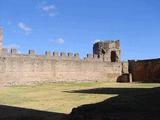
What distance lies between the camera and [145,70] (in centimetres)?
3388

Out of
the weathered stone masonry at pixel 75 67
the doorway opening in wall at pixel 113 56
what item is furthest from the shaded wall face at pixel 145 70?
the doorway opening in wall at pixel 113 56

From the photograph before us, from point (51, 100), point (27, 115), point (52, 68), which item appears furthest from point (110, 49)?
point (27, 115)

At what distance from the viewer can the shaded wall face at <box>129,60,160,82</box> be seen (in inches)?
1289

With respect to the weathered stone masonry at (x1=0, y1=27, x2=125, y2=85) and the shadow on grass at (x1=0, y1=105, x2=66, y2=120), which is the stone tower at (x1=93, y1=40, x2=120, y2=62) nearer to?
the weathered stone masonry at (x1=0, y1=27, x2=125, y2=85)

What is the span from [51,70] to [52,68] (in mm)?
201

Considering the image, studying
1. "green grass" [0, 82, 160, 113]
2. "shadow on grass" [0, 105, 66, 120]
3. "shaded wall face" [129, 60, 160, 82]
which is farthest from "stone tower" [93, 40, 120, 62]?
"shadow on grass" [0, 105, 66, 120]

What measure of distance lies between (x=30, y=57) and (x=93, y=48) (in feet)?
37.9

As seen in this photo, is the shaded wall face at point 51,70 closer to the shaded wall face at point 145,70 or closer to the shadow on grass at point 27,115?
the shaded wall face at point 145,70

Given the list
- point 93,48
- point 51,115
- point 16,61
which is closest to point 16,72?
point 16,61

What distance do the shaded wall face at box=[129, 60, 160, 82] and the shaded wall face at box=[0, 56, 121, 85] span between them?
1.57 metres

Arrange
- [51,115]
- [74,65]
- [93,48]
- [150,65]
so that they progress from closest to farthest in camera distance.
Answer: [51,115] → [74,65] → [150,65] → [93,48]

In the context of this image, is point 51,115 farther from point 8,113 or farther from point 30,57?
point 30,57

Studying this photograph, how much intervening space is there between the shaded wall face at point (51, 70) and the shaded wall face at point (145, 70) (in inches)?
61.8

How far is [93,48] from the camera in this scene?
124ft
